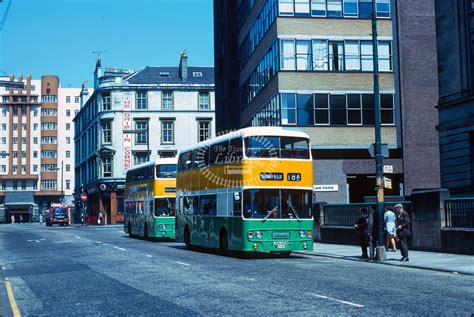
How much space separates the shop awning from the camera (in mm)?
119938

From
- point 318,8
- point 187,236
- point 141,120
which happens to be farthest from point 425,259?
point 141,120

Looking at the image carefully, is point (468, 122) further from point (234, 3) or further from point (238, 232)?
point (234, 3)

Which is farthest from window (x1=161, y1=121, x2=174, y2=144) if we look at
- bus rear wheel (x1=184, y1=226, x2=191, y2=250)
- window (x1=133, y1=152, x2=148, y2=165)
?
bus rear wheel (x1=184, y1=226, x2=191, y2=250)

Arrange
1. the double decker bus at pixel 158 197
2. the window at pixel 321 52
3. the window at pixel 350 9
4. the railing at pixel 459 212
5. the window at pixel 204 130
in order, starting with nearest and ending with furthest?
Answer: the railing at pixel 459 212 → the double decker bus at pixel 158 197 → the window at pixel 321 52 → the window at pixel 350 9 → the window at pixel 204 130

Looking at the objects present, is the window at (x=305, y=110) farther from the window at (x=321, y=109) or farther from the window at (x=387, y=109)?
the window at (x=387, y=109)

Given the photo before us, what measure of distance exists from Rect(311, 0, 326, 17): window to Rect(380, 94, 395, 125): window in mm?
6192

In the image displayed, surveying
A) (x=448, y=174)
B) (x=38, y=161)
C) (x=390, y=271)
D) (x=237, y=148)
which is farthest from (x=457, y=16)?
(x=38, y=161)

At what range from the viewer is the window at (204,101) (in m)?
82.6

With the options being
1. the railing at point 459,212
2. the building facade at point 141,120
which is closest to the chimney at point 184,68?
the building facade at point 141,120

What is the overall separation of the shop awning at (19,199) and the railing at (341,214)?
319 ft

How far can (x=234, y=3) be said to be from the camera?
2274 inches

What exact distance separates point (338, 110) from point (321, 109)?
42.3 inches

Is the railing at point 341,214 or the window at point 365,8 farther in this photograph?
the window at point 365,8

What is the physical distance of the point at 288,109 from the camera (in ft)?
128
